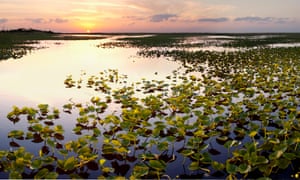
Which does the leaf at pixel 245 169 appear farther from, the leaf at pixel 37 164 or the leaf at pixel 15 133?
the leaf at pixel 15 133

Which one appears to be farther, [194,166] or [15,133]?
[15,133]

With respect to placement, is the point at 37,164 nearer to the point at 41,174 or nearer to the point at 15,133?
the point at 41,174

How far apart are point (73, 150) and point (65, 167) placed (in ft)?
1.88

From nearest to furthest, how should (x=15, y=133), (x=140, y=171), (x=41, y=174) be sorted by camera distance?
(x=41, y=174) < (x=140, y=171) < (x=15, y=133)

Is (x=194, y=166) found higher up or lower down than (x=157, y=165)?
lower down

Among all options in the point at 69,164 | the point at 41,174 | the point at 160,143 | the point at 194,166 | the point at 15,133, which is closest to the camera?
the point at 41,174

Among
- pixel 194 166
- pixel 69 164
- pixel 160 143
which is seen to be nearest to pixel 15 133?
pixel 69 164

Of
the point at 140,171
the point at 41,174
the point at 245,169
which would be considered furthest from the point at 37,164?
the point at 245,169

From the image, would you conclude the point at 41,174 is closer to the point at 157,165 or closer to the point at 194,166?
the point at 157,165

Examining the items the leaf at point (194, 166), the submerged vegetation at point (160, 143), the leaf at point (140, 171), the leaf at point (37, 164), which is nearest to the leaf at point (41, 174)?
the submerged vegetation at point (160, 143)

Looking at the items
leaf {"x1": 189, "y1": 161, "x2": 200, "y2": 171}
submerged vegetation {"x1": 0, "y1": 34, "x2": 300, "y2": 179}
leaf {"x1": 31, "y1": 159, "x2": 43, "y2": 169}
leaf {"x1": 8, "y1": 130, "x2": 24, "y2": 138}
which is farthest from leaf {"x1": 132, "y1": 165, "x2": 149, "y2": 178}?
leaf {"x1": 8, "y1": 130, "x2": 24, "y2": 138}

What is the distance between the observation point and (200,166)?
426cm

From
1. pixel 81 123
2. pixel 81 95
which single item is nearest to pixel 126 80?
pixel 81 95

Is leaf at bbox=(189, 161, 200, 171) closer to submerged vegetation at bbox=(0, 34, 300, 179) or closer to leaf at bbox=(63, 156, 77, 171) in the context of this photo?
submerged vegetation at bbox=(0, 34, 300, 179)
